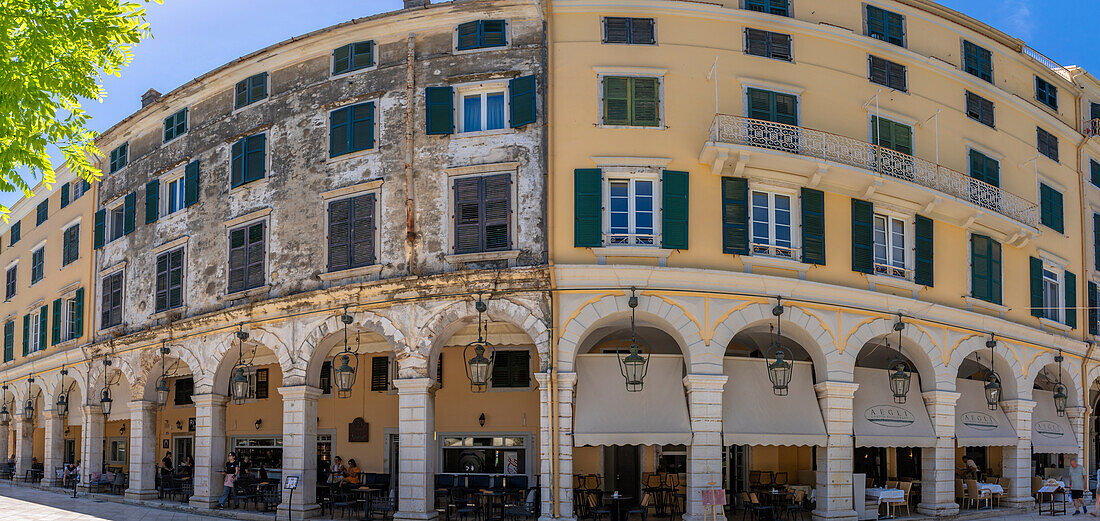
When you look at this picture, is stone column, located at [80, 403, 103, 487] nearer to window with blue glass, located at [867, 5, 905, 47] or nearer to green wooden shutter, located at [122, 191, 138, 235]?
green wooden shutter, located at [122, 191, 138, 235]

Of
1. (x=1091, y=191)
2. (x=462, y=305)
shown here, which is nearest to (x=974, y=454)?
(x=1091, y=191)

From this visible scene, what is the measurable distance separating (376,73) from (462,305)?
6.27 metres

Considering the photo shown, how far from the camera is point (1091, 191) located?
2941 cm

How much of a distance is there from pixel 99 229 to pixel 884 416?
2526cm

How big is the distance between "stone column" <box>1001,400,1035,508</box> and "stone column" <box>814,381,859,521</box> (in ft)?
21.2

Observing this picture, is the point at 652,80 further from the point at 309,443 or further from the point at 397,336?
the point at 309,443

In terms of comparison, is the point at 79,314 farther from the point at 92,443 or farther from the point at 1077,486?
the point at 1077,486

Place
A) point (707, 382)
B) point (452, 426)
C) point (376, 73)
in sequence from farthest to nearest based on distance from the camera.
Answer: point (452, 426)
point (376, 73)
point (707, 382)

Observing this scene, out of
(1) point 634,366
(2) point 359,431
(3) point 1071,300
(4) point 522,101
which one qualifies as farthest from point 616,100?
(3) point 1071,300

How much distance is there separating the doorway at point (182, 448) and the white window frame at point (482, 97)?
57.3 ft

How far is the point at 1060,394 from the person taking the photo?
26000 millimetres

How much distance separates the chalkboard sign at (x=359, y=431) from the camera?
2639cm

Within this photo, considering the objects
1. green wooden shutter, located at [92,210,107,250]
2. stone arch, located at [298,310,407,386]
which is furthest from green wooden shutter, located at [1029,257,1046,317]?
green wooden shutter, located at [92,210,107,250]

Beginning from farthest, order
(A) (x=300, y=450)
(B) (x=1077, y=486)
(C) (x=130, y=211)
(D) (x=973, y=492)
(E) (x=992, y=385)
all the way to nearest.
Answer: (C) (x=130, y=211) → (B) (x=1077, y=486) → (D) (x=973, y=492) → (E) (x=992, y=385) → (A) (x=300, y=450)
